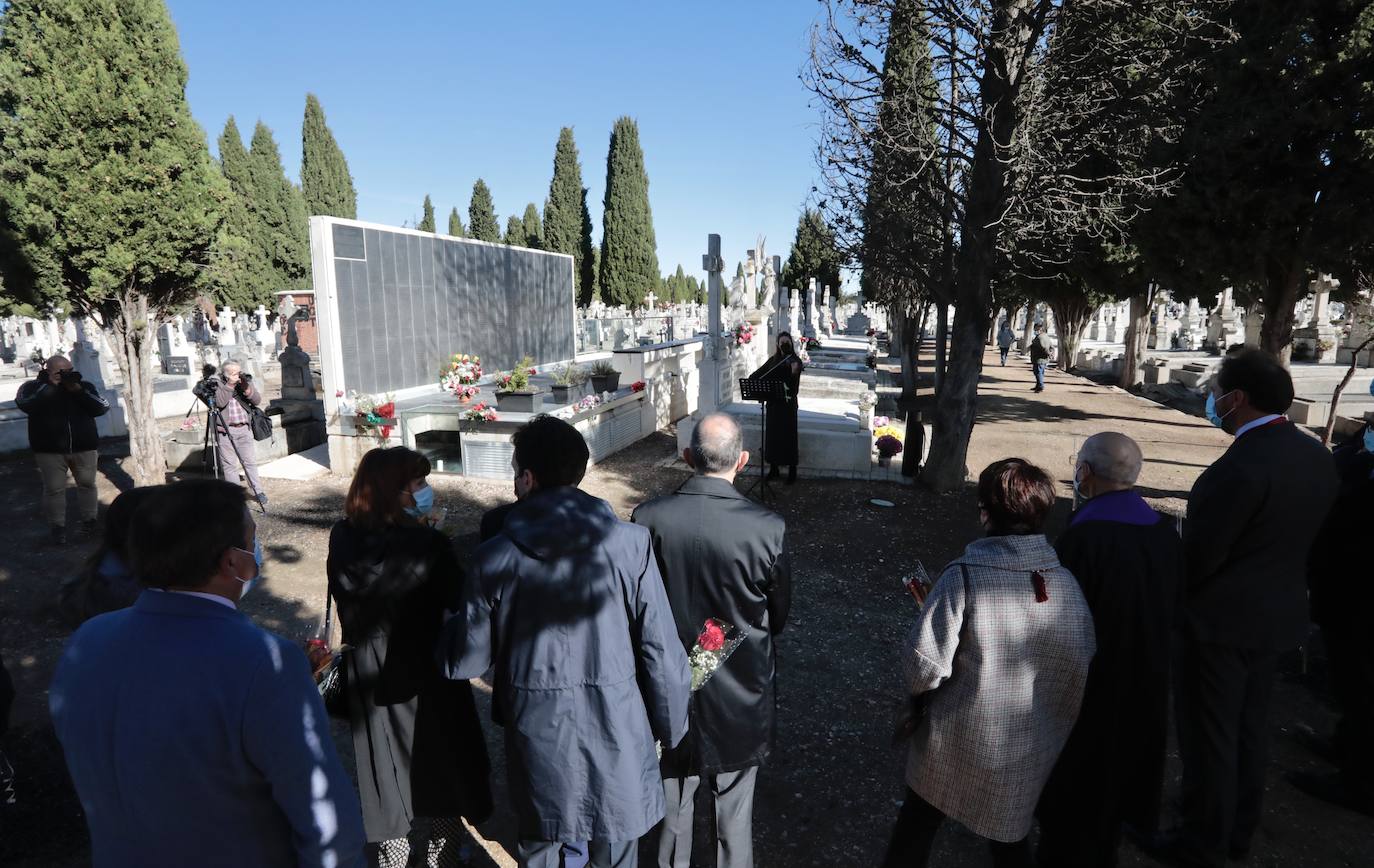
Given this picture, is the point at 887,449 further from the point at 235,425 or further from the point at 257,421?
the point at 235,425

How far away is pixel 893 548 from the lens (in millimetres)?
6832

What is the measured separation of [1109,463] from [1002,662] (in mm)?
780

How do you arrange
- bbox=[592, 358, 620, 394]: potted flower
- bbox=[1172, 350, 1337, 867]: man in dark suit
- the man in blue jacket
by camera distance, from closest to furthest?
the man in blue jacket
bbox=[1172, 350, 1337, 867]: man in dark suit
bbox=[592, 358, 620, 394]: potted flower

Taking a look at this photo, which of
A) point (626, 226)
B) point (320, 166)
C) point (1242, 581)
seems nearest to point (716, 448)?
point (1242, 581)

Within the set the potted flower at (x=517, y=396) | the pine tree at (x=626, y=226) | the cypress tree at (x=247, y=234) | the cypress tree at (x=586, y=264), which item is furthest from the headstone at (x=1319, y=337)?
the cypress tree at (x=247, y=234)

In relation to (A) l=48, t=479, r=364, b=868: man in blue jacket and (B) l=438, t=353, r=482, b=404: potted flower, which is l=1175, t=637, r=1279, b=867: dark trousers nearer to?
(A) l=48, t=479, r=364, b=868: man in blue jacket

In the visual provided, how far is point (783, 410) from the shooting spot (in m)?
8.52

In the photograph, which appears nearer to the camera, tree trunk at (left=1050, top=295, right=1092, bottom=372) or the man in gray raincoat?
the man in gray raincoat

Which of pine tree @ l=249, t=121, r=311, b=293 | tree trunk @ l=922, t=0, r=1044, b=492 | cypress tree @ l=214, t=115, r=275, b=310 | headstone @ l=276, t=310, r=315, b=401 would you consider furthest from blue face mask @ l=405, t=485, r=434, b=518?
pine tree @ l=249, t=121, r=311, b=293

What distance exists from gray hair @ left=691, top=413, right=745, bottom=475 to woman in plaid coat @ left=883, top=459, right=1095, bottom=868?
79cm

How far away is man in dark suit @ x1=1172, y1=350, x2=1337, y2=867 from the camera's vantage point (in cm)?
264

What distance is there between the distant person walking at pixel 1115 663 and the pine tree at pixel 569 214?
39.4 metres

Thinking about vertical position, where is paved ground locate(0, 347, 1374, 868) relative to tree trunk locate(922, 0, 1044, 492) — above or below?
below

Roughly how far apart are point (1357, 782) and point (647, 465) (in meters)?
7.90
